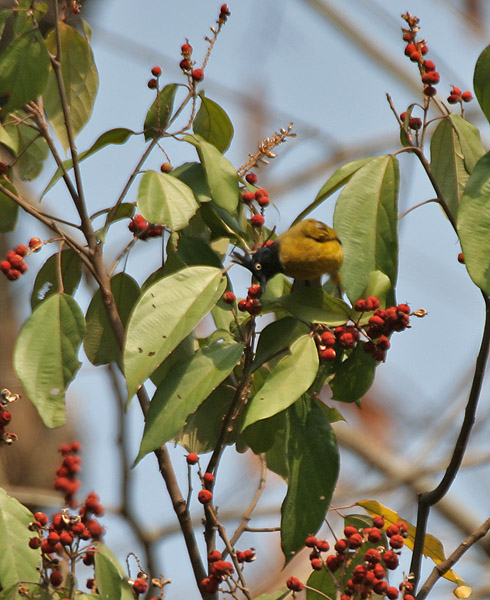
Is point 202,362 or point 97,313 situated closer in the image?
point 202,362

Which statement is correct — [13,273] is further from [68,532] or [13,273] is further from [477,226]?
[477,226]

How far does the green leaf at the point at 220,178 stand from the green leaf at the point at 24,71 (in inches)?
12.3

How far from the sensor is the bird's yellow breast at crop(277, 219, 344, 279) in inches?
71.0

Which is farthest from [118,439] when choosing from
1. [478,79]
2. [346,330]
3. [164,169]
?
[478,79]

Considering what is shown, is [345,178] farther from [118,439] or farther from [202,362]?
[118,439]

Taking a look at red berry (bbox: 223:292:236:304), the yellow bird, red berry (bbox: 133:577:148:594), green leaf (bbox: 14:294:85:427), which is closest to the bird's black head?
the yellow bird

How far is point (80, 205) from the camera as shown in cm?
156

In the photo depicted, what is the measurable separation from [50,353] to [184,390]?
0.29m

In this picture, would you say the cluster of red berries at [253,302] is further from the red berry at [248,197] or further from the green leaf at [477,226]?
the green leaf at [477,226]

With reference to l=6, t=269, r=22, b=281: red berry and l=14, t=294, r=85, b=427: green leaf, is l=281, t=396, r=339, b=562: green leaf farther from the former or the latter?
l=6, t=269, r=22, b=281: red berry

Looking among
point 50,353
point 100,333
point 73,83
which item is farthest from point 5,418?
point 73,83

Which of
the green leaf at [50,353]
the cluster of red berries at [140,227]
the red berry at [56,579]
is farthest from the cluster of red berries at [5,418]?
the cluster of red berries at [140,227]

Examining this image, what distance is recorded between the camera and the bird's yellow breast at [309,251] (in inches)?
71.0

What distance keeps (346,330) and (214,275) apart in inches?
9.6
